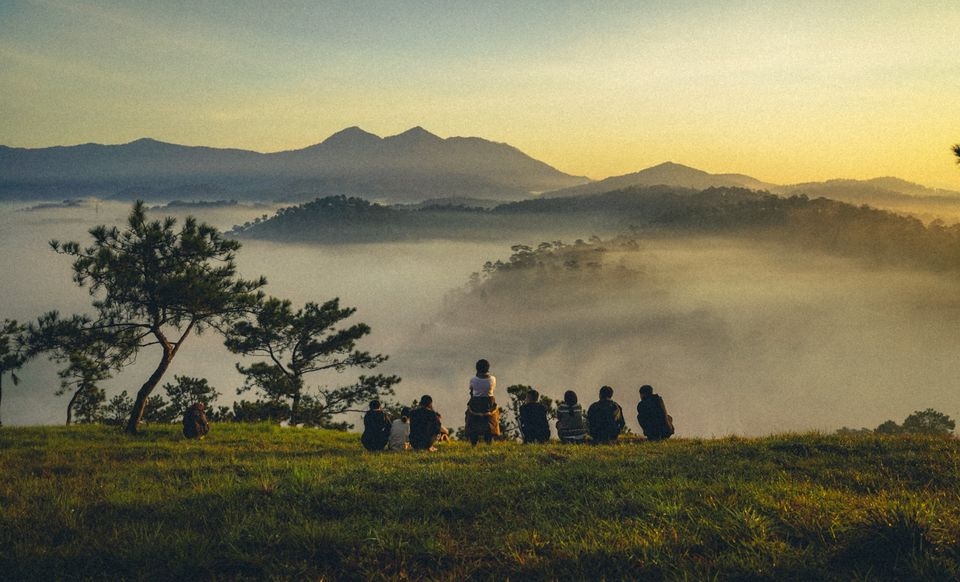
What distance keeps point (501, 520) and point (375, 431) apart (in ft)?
26.6

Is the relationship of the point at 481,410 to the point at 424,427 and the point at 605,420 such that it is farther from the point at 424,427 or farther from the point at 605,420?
the point at 605,420

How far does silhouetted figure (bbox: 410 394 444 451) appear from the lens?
42.3 feet

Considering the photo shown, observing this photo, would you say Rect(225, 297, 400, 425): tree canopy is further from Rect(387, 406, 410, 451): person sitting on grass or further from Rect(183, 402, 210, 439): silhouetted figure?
Rect(387, 406, 410, 451): person sitting on grass

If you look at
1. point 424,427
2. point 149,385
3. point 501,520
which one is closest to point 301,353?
point 149,385

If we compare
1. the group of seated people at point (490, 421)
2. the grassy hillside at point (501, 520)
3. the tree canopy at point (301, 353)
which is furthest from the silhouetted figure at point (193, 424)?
the tree canopy at point (301, 353)

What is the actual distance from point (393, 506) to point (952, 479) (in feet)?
23.1

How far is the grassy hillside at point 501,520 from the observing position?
14.3 ft

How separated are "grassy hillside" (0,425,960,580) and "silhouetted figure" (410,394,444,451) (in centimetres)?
445

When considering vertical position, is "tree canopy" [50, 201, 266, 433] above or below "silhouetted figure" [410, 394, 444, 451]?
above

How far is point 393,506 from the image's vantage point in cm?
585

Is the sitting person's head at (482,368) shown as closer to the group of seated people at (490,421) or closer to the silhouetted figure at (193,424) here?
the group of seated people at (490,421)

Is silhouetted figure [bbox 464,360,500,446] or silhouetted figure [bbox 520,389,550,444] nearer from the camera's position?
silhouetted figure [bbox 464,360,500,446]

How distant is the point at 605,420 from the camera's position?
44.2 ft

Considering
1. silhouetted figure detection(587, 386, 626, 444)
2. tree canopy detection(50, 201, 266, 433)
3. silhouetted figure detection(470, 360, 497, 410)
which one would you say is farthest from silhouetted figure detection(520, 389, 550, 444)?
tree canopy detection(50, 201, 266, 433)
